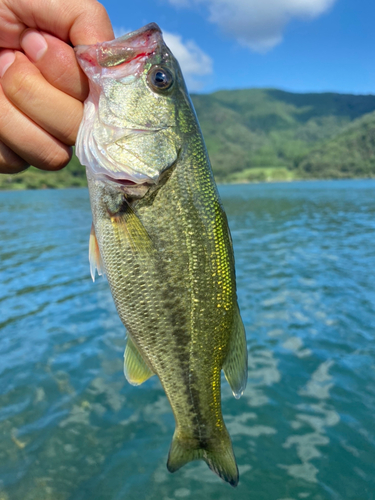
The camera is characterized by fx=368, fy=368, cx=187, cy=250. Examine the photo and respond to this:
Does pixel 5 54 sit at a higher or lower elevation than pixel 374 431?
higher

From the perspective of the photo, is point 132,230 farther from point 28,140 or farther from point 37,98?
point 37,98

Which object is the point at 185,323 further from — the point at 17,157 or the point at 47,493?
the point at 47,493

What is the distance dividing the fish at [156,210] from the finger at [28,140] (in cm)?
15

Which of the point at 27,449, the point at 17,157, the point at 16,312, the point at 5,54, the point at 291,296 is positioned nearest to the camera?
the point at 5,54

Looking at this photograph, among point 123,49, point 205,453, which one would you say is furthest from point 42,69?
point 205,453

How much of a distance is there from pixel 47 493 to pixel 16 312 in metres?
7.16

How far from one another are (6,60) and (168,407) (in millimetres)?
5911

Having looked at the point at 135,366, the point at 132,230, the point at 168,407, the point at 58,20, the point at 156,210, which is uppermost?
the point at 58,20

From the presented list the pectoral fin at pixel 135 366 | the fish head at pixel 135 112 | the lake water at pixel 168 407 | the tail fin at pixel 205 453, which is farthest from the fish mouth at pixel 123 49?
the lake water at pixel 168 407

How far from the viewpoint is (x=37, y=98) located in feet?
7.40

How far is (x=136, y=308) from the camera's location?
2.72 meters

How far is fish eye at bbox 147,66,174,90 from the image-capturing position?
270 centimetres

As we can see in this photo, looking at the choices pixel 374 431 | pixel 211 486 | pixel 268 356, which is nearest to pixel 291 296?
pixel 268 356

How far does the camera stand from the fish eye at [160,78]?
106 inches
